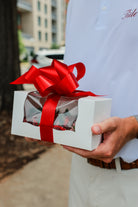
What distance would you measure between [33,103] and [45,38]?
4083 centimetres

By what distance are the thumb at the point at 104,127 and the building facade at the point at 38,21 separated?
1419 inches

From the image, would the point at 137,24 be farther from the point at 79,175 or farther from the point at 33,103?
the point at 79,175

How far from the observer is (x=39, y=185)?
2393 mm

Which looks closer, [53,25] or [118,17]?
[118,17]

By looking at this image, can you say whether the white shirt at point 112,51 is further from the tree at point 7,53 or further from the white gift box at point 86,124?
the tree at point 7,53

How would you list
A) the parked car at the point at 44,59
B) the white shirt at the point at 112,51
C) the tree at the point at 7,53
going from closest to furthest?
1. the white shirt at the point at 112,51
2. the parked car at the point at 44,59
3. the tree at the point at 7,53

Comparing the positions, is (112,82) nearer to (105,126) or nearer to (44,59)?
(105,126)

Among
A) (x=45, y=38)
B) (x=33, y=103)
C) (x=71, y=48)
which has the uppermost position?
(x=71, y=48)

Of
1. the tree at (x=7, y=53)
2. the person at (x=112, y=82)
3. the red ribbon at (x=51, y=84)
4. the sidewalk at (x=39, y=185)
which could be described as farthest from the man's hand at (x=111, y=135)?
Answer: the tree at (x=7, y=53)

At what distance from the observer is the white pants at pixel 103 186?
0.74 metres

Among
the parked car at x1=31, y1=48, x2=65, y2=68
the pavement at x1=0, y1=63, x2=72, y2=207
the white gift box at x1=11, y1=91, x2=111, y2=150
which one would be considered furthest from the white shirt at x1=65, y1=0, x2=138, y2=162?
the pavement at x1=0, y1=63, x2=72, y2=207

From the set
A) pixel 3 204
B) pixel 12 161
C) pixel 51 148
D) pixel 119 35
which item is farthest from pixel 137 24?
pixel 51 148

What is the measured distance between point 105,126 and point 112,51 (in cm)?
29

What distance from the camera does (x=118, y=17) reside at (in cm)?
72
